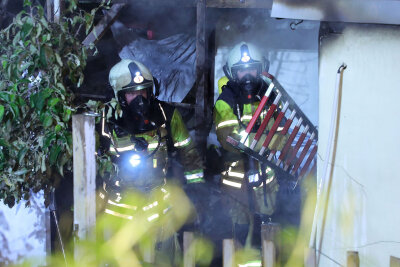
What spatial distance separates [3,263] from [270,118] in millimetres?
3906

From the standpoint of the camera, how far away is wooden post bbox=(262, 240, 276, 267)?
3773 millimetres

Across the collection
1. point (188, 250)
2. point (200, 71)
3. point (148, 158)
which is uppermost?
point (200, 71)

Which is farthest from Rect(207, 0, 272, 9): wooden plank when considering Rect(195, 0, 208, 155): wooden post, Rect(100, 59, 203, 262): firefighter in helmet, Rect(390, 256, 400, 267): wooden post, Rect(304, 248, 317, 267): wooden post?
Rect(390, 256, 400, 267): wooden post

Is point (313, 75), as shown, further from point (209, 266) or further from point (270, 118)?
point (209, 266)

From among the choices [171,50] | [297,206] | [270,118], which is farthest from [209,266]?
[171,50]

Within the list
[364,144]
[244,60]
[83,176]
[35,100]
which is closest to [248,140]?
[244,60]

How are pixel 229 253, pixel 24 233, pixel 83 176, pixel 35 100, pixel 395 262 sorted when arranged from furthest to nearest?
pixel 24 233
pixel 35 100
pixel 229 253
pixel 83 176
pixel 395 262

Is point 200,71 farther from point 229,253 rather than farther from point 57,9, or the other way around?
point 229,253

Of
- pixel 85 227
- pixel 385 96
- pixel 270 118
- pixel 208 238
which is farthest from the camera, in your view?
pixel 208 238

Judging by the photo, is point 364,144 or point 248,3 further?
point 248,3

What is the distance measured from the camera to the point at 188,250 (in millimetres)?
4066

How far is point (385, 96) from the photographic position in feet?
12.6

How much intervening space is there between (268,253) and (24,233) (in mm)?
3696

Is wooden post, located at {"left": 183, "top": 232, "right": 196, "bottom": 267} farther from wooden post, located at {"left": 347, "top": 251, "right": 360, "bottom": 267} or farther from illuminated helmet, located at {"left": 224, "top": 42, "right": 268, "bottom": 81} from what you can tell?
illuminated helmet, located at {"left": 224, "top": 42, "right": 268, "bottom": 81}
